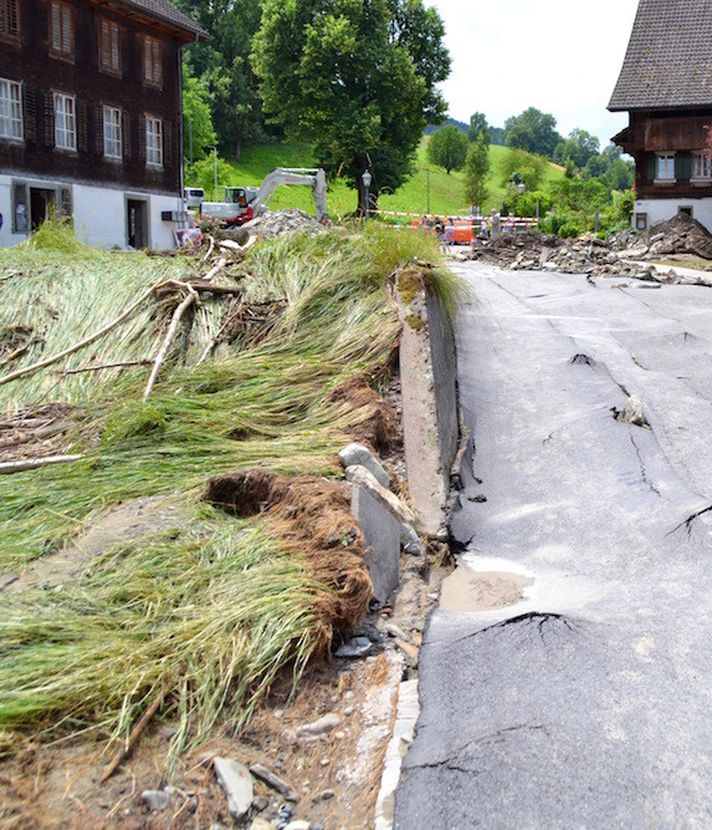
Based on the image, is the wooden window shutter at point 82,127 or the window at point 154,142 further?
the window at point 154,142

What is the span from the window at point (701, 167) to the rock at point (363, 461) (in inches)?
1432

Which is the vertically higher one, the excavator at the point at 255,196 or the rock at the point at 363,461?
the excavator at the point at 255,196

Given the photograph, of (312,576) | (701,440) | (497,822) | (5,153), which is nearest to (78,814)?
(497,822)

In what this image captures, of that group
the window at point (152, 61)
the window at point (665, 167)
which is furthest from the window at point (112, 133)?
the window at point (665, 167)

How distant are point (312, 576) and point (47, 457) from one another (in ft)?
7.27

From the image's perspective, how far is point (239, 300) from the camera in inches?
331

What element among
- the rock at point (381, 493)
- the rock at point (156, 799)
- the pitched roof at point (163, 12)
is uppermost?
the pitched roof at point (163, 12)

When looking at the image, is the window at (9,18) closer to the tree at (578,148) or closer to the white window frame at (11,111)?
→ the white window frame at (11,111)

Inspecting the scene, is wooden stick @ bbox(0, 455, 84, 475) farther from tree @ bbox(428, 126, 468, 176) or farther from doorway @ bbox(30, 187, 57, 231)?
tree @ bbox(428, 126, 468, 176)

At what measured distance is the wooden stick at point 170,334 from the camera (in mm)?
6859

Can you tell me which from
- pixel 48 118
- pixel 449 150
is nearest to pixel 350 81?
pixel 48 118

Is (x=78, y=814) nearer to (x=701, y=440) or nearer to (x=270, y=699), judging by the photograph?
(x=270, y=699)

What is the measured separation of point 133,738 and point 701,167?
3954 cm

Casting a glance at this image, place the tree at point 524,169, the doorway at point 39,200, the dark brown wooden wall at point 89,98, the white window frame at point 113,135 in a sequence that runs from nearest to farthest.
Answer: the dark brown wooden wall at point 89,98 → the doorway at point 39,200 → the white window frame at point 113,135 → the tree at point 524,169
